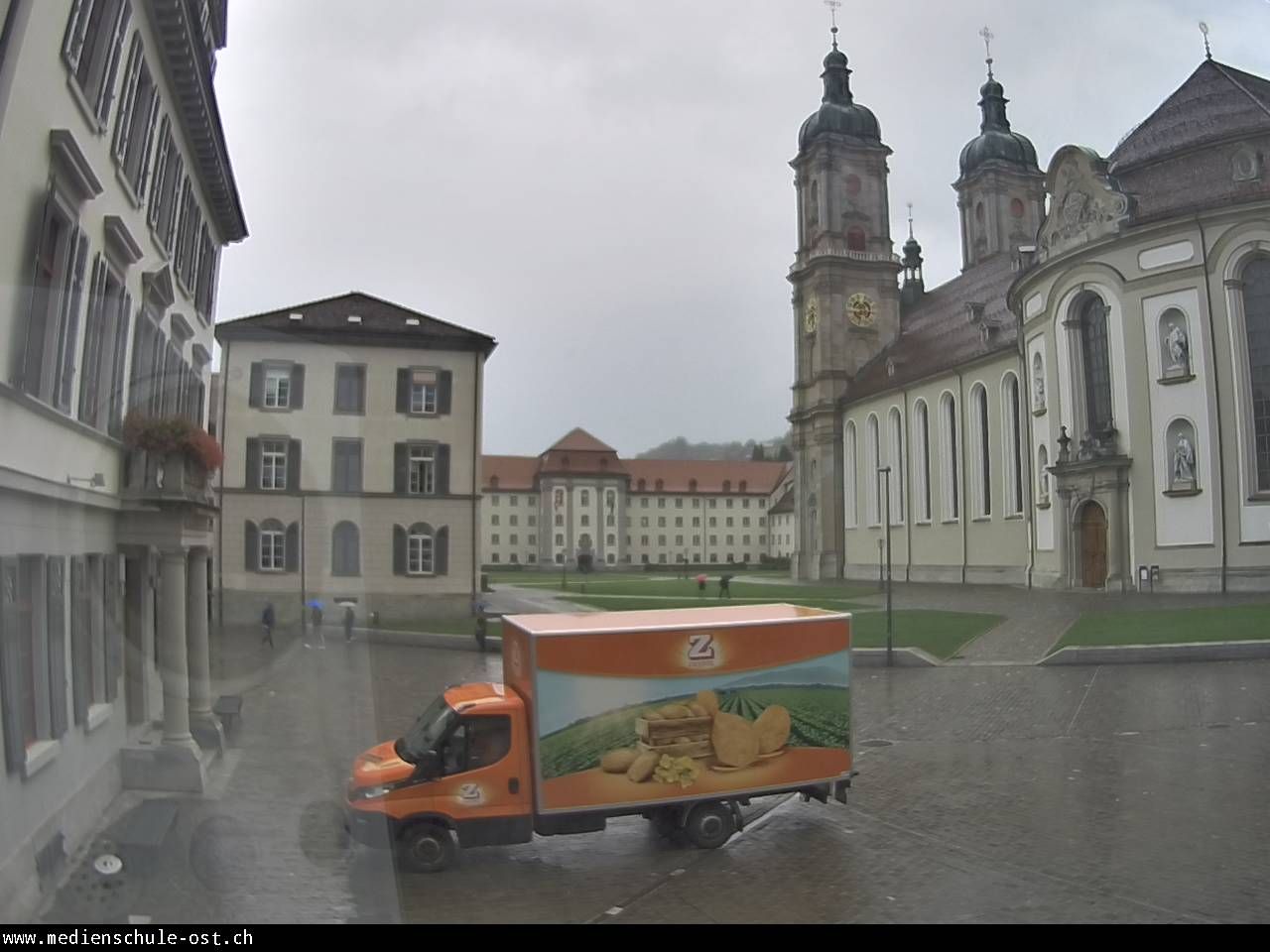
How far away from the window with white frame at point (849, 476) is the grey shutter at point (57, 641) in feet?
182

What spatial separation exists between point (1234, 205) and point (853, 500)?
3148 cm

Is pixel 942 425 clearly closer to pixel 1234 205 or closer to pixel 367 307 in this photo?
pixel 1234 205

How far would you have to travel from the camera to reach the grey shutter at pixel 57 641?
9289 millimetres

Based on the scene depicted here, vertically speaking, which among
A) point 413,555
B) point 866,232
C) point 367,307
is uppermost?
point 866,232

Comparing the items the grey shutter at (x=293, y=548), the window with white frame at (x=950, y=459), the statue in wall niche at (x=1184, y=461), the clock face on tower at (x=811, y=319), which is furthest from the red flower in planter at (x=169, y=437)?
the clock face on tower at (x=811, y=319)

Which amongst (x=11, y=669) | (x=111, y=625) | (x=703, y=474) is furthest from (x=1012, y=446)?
(x=703, y=474)

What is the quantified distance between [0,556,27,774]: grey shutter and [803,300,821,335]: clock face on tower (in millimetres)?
60124

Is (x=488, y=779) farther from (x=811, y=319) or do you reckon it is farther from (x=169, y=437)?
(x=811, y=319)

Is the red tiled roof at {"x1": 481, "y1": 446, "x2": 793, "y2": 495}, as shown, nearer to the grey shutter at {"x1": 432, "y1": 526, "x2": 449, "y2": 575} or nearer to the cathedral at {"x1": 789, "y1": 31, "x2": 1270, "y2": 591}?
the cathedral at {"x1": 789, "y1": 31, "x2": 1270, "y2": 591}

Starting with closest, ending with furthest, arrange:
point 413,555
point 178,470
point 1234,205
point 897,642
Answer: point 178,470 → point 413,555 → point 897,642 → point 1234,205

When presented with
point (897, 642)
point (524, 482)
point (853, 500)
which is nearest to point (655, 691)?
point (897, 642)

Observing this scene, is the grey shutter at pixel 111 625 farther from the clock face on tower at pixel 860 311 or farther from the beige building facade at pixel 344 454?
the clock face on tower at pixel 860 311

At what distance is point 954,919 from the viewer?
758 centimetres

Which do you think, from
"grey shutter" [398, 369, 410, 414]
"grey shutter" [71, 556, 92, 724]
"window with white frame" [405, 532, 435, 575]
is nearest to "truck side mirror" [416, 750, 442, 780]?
"grey shutter" [71, 556, 92, 724]
